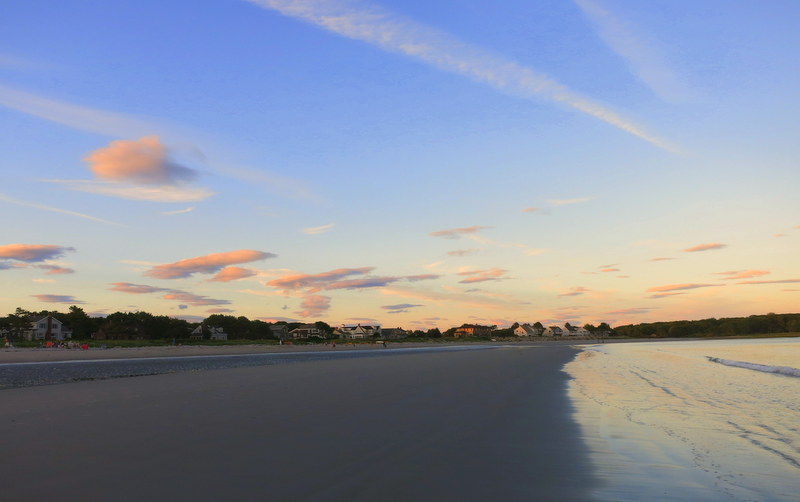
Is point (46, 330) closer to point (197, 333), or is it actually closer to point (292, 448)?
point (197, 333)

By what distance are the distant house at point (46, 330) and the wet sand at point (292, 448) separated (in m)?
123

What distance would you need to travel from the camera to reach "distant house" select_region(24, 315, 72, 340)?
388ft

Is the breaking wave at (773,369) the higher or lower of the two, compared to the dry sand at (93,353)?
lower

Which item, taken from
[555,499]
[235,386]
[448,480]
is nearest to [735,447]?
[555,499]

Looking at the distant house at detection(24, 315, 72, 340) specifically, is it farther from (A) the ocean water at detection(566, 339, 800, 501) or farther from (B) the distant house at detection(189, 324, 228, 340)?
(A) the ocean water at detection(566, 339, 800, 501)

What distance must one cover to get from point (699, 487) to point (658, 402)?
10.0m

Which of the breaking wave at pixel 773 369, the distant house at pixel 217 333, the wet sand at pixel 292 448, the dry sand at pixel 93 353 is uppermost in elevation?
the distant house at pixel 217 333

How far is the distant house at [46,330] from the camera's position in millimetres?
118312

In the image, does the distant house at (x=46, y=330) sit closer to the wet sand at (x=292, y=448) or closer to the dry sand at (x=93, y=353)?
the dry sand at (x=93, y=353)

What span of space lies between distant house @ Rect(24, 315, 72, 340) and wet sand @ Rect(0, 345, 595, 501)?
123 meters

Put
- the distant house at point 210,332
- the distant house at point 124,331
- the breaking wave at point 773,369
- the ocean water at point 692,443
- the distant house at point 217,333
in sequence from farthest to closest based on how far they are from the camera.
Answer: the distant house at point 210,332, the distant house at point 217,333, the distant house at point 124,331, the breaking wave at point 773,369, the ocean water at point 692,443


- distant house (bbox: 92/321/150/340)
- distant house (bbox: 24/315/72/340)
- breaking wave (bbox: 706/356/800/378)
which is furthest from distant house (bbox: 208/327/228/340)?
breaking wave (bbox: 706/356/800/378)

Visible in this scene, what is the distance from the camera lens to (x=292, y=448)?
8797 millimetres

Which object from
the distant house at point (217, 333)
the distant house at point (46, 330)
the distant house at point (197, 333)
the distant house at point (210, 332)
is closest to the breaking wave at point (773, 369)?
the distant house at point (46, 330)
